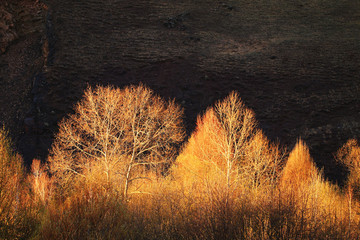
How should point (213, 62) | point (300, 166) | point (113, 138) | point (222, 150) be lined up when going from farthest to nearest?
point (213, 62) < point (222, 150) < point (113, 138) < point (300, 166)

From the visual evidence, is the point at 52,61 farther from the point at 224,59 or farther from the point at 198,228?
the point at 198,228

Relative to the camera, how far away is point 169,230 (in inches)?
432

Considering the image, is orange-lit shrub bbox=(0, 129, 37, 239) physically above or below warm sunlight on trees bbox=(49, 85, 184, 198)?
below

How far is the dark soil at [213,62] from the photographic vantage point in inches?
1015

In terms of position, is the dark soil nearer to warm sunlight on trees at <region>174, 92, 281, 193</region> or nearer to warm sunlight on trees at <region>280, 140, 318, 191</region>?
warm sunlight on trees at <region>280, 140, 318, 191</region>

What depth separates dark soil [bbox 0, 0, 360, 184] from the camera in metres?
25.8

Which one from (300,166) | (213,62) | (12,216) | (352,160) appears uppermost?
(213,62)

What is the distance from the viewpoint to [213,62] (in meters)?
33.6

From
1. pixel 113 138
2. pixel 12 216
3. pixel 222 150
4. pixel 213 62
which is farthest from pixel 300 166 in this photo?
pixel 12 216

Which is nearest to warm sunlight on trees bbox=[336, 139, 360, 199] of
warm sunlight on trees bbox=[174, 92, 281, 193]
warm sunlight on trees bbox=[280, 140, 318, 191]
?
warm sunlight on trees bbox=[280, 140, 318, 191]

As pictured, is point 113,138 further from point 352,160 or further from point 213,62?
point 352,160

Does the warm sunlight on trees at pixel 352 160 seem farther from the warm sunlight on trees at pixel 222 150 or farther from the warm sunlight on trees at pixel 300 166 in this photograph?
the warm sunlight on trees at pixel 222 150

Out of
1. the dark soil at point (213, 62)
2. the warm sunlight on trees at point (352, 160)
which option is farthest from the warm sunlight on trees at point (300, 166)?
the warm sunlight on trees at point (352, 160)

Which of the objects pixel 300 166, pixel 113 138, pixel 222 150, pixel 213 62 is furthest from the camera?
pixel 213 62
